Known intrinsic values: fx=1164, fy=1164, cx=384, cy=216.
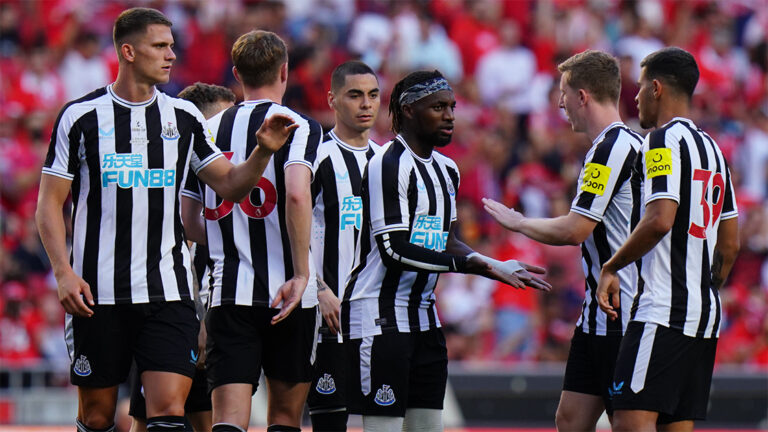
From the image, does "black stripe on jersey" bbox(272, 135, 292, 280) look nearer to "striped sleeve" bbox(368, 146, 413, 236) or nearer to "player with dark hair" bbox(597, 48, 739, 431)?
"striped sleeve" bbox(368, 146, 413, 236)

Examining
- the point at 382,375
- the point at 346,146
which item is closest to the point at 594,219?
the point at 382,375

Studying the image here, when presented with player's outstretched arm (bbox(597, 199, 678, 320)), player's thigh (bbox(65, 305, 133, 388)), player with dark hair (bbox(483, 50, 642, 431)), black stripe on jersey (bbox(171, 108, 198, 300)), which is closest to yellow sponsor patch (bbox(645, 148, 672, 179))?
player's outstretched arm (bbox(597, 199, 678, 320))

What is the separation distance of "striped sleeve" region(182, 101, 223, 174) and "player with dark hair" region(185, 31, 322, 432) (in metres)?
0.20

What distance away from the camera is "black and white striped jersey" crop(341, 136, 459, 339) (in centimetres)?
595

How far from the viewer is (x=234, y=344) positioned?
588cm

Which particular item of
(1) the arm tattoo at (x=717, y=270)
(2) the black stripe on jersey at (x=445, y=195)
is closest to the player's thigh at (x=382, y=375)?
(2) the black stripe on jersey at (x=445, y=195)

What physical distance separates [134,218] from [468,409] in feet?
19.3

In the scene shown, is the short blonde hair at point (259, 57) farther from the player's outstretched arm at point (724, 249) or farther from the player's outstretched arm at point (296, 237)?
the player's outstretched arm at point (724, 249)

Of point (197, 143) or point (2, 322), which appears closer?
point (197, 143)

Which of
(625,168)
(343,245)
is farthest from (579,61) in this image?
(343,245)

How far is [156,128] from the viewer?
19.1 ft

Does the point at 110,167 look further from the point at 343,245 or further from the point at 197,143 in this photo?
the point at 343,245

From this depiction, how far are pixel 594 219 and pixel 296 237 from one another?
153 centimetres

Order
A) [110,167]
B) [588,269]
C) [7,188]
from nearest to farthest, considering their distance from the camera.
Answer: [110,167], [588,269], [7,188]
